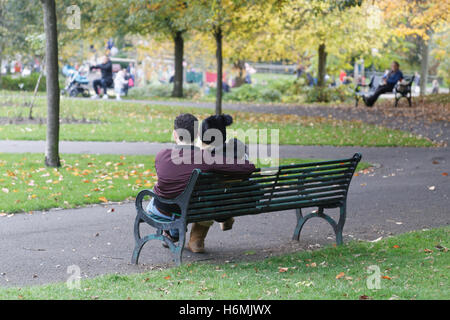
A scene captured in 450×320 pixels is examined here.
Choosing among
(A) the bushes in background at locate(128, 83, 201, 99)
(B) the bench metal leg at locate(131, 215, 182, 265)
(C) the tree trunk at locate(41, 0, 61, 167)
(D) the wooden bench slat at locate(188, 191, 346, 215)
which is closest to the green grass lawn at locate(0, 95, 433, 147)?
(C) the tree trunk at locate(41, 0, 61, 167)

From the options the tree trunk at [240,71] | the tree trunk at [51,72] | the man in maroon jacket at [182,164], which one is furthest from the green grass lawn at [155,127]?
the tree trunk at [240,71]

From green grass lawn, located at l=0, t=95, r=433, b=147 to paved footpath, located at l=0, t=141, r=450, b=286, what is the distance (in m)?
4.55

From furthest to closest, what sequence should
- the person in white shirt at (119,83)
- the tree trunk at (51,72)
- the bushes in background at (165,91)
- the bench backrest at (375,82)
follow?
the bushes in background at (165,91)
the person in white shirt at (119,83)
the bench backrest at (375,82)
the tree trunk at (51,72)

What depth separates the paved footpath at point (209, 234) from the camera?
6.37 meters

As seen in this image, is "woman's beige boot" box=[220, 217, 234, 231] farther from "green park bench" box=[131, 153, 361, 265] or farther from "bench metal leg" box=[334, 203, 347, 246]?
"bench metal leg" box=[334, 203, 347, 246]

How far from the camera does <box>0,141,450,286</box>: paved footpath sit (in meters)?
6.37

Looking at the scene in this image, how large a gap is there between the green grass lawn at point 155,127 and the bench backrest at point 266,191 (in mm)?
7618

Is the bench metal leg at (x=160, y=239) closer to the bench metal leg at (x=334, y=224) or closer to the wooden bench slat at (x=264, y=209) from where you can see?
the wooden bench slat at (x=264, y=209)

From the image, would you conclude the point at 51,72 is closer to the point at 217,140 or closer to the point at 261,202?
the point at 217,140

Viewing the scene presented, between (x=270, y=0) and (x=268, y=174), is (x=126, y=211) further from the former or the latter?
(x=270, y=0)

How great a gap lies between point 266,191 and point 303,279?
4.61ft

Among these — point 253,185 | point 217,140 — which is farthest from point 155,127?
point 253,185

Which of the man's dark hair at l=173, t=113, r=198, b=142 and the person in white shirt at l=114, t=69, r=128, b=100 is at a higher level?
the man's dark hair at l=173, t=113, r=198, b=142

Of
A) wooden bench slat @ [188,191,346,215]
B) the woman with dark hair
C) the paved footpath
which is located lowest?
the paved footpath
